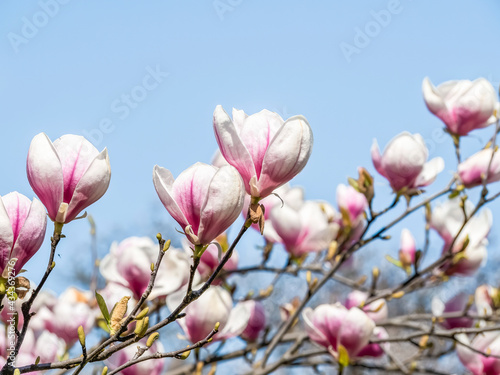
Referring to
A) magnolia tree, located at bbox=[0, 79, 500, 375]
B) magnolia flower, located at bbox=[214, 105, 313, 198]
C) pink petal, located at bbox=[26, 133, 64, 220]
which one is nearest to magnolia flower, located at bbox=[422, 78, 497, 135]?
magnolia tree, located at bbox=[0, 79, 500, 375]

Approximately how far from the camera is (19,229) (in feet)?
2.71

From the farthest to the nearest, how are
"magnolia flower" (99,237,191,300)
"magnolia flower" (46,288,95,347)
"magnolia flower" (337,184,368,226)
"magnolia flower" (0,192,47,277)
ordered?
"magnolia flower" (337,184,368,226), "magnolia flower" (46,288,95,347), "magnolia flower" (99,237,191,300), "magnolia flower" (0,192,47,277)

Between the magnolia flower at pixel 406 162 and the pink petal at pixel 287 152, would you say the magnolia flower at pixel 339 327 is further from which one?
the pink petal at pixel 287 152

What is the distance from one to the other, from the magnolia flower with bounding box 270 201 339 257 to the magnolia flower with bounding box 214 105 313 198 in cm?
111

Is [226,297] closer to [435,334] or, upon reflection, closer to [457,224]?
[435,334]

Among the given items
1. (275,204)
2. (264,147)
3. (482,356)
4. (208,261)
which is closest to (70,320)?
(208,261)

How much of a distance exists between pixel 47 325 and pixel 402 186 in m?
1.15

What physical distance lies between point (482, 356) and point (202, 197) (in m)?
1.11

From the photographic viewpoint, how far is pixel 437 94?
5.70ft

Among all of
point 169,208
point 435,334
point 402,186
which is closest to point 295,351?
point 435,334

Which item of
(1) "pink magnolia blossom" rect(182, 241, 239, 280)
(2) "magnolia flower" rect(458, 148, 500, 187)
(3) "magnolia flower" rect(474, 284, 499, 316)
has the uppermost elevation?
(1) "pink magnolia blossom" rect(182, 241, 239, 280)

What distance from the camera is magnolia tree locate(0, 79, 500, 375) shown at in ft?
2.72

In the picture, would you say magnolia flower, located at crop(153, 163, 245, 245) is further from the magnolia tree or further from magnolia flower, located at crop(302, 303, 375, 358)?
magnolia flower, located at crop(302, 303, 375, 358)

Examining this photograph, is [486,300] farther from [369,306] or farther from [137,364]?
[137,364]
